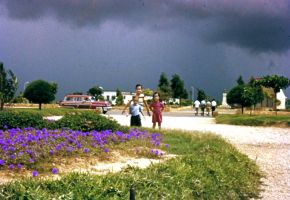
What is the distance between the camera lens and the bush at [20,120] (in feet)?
44.1

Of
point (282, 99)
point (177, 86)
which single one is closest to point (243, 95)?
point (282, 99)

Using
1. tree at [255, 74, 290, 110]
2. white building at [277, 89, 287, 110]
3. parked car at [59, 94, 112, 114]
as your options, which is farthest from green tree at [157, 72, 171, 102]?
tree at [255, 74, 290, 110]

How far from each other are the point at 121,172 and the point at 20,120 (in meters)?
8.33

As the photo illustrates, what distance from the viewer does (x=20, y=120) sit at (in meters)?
13.6

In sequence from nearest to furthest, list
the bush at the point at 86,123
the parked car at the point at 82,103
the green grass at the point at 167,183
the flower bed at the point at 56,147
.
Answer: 1. the green grass at the point at 167,183
2. the flower bed at the point at 56,147
3. the bush at the point at 86,123
4. the parked car at the point at 82,103

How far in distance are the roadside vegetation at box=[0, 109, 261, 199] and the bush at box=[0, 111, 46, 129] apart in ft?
3.43

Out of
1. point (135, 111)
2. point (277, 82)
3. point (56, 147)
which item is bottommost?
point (56, 147)

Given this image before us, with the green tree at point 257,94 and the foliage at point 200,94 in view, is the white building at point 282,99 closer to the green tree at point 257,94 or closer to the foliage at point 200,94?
the foliage at point 200,94

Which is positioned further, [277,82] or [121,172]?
[277,82]

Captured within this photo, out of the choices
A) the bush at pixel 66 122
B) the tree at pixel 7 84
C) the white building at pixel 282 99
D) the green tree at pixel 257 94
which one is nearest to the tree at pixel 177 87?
the white building at pixel 282 99

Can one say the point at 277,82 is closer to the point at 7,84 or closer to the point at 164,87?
the point at 7,84

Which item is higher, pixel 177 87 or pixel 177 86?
pixel 177 86

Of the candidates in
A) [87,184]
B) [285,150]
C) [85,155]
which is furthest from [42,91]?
[87,184]

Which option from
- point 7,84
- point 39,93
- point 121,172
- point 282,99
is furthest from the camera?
point 282,99
